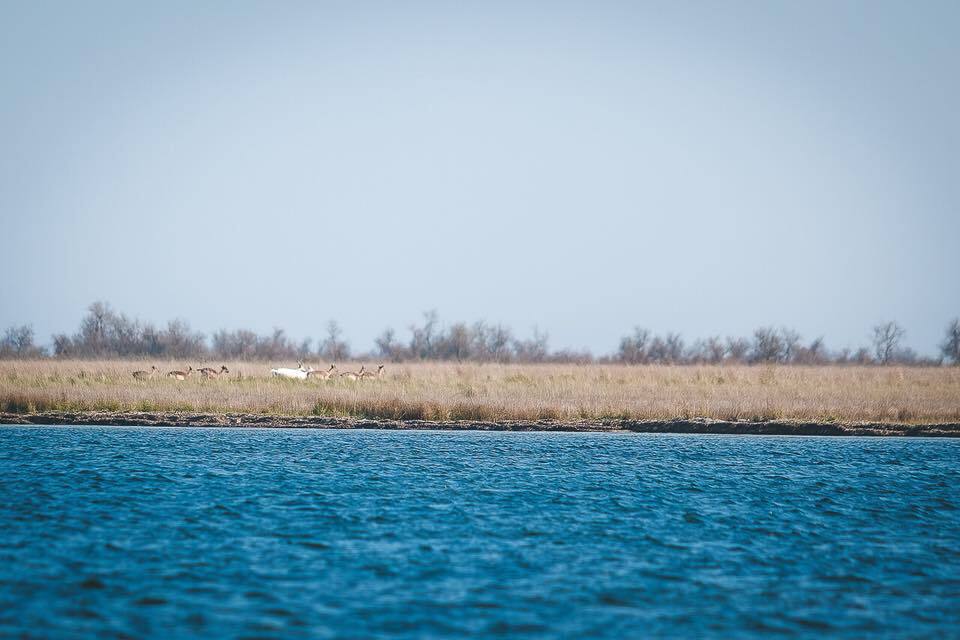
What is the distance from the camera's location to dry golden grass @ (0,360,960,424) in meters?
30.9

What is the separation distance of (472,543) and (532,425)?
15575 mm

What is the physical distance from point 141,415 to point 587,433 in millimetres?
14177

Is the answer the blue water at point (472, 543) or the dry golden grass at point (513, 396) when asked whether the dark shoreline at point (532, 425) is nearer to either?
the dry golden grass at point (513, 396)

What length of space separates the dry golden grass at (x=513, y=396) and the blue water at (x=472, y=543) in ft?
21.5

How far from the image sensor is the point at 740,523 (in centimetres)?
1612

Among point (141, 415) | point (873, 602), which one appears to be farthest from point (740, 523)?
point (141, 415)

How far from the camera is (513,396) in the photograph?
3341 centimetres

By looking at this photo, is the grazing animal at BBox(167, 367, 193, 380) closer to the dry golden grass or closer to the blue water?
the dry golden grass

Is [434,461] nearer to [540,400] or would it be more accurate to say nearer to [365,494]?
[365,494]

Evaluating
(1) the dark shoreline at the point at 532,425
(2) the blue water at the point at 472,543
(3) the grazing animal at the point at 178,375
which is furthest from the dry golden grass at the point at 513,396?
(2) the blue water at the point at 472,543

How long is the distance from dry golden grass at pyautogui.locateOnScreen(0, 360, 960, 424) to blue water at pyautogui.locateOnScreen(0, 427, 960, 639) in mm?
6560

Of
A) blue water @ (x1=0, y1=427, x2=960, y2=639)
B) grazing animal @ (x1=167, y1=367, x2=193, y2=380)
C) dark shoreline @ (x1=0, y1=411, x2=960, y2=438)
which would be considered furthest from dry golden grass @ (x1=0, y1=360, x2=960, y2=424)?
blue water @ (x1=0, y1=427, x2=960, y2=639)

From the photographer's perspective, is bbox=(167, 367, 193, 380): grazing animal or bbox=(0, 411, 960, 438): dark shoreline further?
bbox=(167, 367, 193, 380): grazing animal

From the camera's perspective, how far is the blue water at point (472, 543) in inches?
422
